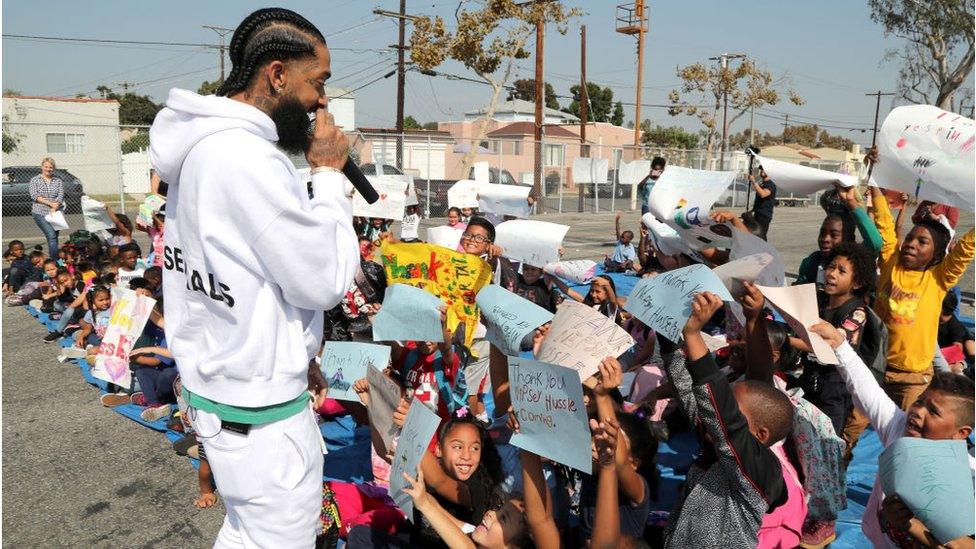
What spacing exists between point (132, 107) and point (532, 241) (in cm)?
5280

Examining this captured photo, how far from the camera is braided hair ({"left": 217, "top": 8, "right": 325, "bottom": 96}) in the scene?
5.93 ft

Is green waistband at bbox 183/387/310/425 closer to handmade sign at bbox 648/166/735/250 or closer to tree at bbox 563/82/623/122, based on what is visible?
handmade sign at bbox 648/166/735/250

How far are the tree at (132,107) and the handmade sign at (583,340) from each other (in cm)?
5118

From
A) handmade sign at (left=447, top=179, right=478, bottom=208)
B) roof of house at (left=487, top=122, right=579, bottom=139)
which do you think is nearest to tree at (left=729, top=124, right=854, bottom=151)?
roof of house at (left=487, top=122, right=579, bottom=139)

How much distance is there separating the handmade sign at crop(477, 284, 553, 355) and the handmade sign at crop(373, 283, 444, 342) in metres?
0.52

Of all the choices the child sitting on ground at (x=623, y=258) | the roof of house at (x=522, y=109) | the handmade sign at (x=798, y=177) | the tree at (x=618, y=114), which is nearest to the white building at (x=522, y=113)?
the roof of house at (x=522, y=109)

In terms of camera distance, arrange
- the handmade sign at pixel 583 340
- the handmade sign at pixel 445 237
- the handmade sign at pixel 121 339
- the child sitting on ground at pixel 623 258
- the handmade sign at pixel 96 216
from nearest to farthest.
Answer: the handmade sign at pixel 583 340, the handmade sign at pixel 121 339, the handmade sign at pixel 445 237, the handmade sign at pixel 96 216, the child sitting on ground at pixel 623 258

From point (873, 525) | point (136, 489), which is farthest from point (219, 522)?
point (873, 525)

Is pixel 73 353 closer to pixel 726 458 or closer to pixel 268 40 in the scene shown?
pixel 268 40

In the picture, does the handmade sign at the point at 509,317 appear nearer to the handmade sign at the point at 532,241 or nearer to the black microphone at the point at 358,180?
the black microphone at the point at 358,180

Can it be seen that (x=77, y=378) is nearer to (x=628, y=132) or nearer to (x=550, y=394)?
(x=550, y=394)

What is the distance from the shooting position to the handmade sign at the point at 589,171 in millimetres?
21109

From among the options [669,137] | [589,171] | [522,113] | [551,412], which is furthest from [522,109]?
[551,412]

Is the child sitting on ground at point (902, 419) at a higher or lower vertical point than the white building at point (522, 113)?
lower
